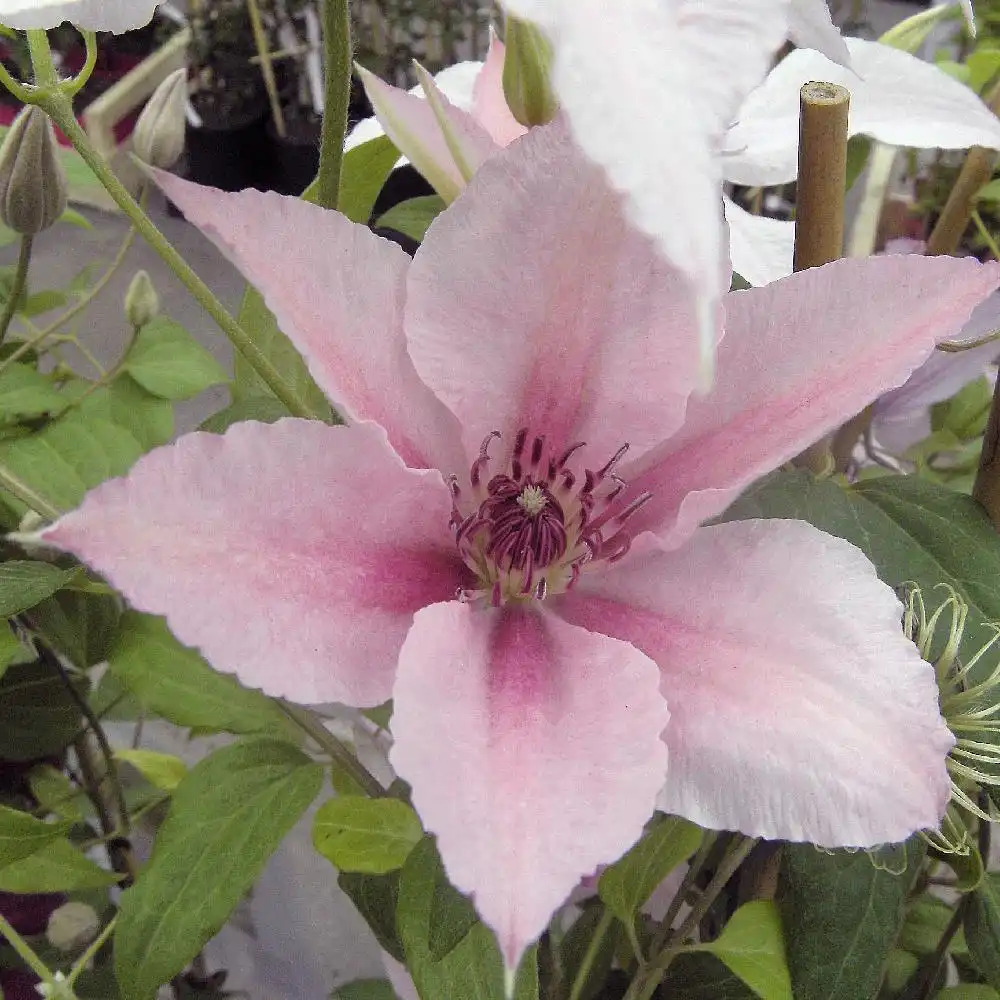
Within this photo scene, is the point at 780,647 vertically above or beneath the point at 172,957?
above

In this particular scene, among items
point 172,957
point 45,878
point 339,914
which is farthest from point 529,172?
point 339,914

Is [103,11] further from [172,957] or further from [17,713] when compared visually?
[17,713]

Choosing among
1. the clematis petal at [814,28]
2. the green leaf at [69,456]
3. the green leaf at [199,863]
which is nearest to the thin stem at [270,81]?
the green leaf at [69,456]

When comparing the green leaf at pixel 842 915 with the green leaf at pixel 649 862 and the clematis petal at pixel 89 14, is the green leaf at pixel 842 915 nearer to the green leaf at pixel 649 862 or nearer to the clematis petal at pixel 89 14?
the green leaf at pixel 649 862

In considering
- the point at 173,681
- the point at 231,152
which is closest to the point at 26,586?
the point at 173,681

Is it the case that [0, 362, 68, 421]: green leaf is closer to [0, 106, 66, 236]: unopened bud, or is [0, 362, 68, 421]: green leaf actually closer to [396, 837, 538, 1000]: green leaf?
[0, 106, 66, 236]: unopened bud

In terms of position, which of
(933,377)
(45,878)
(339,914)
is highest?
(933,377)

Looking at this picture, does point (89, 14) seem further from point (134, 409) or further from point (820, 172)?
point (134, 409)
